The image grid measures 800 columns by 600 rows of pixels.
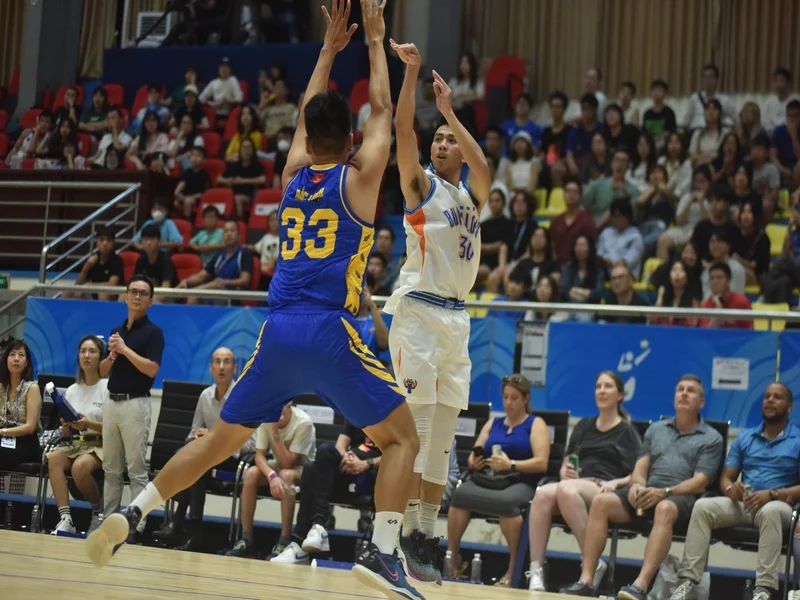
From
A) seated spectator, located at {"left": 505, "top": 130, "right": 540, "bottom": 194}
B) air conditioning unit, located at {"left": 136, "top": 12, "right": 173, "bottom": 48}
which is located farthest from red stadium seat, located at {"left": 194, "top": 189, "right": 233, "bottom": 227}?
air conditioning unit, located at {"left": 136, "top": 12, "right": 173, "bottom": 48}

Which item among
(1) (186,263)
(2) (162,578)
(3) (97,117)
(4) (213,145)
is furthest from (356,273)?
(3) (97,117)

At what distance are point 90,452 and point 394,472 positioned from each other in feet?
18.8

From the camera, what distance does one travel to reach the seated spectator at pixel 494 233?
39.0 ft

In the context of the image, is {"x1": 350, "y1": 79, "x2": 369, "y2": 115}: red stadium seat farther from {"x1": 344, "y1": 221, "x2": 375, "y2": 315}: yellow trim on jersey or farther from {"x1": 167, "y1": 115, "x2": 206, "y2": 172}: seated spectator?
{"x1": 344, "y1": 221, "x2": 375, "y2": 315}: yellow trim on jersey

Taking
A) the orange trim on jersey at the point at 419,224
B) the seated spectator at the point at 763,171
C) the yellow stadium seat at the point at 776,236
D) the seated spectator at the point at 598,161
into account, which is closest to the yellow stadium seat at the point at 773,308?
the yellow stadium seat at the point at 776,236

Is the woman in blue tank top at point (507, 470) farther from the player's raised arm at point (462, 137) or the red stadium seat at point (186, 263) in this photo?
the red stadium seat at point (186, 263)

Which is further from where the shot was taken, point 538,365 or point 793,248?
point 793,248

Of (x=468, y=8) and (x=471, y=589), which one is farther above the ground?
(x=468, y=8)

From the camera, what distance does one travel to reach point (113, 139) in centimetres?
1597

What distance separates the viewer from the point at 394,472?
177 inches

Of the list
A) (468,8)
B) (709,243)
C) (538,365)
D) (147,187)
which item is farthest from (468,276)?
(468,8)

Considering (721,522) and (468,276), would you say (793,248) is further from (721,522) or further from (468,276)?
(468,276)

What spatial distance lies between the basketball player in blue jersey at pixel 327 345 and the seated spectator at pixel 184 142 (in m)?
11.0

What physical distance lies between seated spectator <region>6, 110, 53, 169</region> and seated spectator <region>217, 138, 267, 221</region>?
10.1 ft
